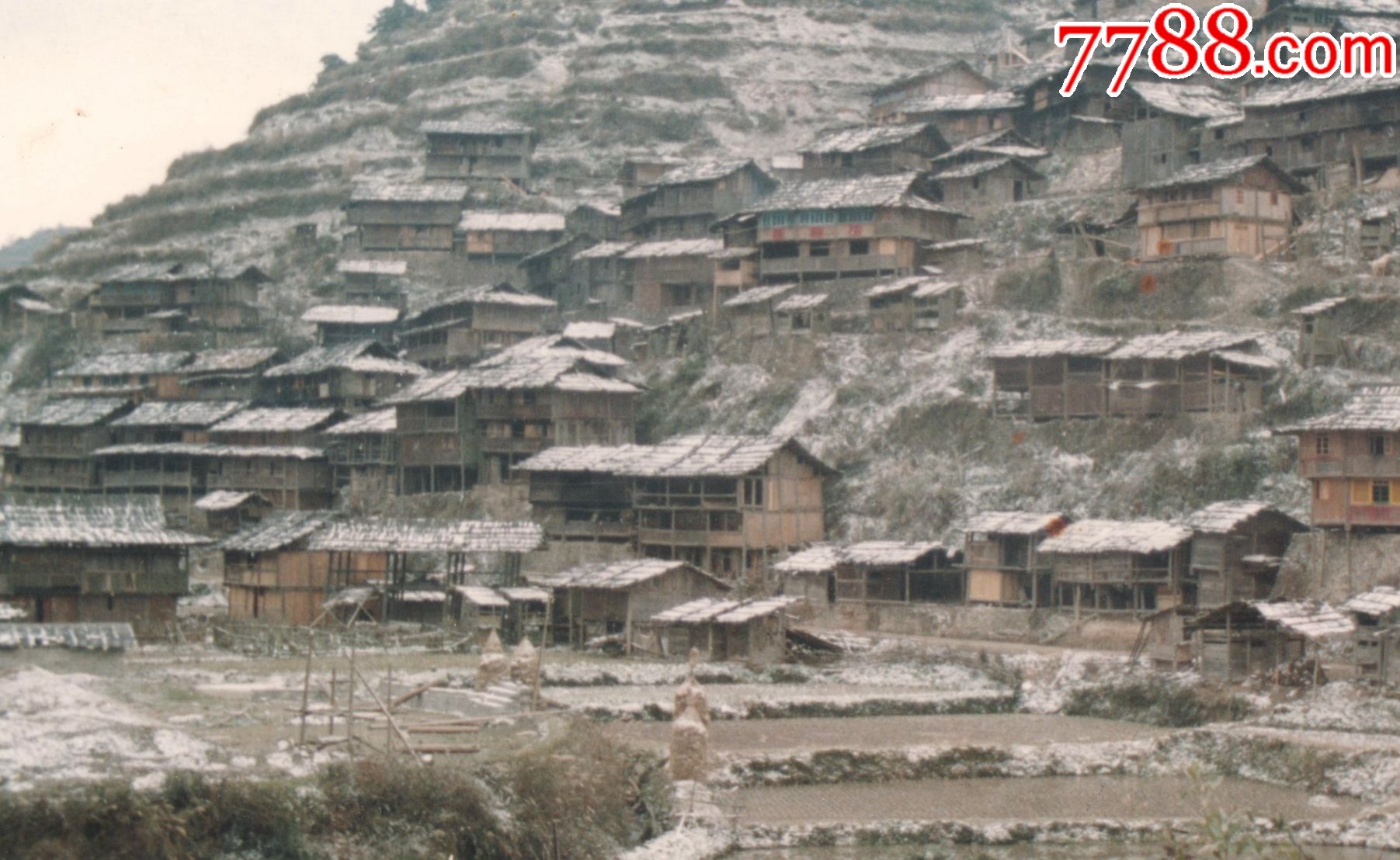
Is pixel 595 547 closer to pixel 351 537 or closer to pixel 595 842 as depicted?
pixel 351 537

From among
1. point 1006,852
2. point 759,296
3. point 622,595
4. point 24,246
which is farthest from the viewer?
point 24,246

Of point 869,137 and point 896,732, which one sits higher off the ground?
point 869,137

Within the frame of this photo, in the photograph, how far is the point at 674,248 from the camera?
83.3 meters

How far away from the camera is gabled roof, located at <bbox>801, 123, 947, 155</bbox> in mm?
83312

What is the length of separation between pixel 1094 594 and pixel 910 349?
1799 cm

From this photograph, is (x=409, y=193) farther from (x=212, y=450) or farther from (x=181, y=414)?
(x=212, y=450)

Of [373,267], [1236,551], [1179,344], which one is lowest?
[1236,551]

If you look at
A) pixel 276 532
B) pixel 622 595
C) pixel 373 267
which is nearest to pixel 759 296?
pixel 622 595

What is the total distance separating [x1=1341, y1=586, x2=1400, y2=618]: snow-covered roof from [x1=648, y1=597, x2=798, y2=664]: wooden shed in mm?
16087

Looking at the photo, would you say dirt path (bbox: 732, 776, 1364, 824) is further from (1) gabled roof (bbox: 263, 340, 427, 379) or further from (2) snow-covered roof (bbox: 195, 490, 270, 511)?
(1) gabled roof (bbox: 263, 340, 427, 379)

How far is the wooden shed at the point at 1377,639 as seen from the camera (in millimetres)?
43438

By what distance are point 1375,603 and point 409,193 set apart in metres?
63.3

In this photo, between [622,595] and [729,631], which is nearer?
[729,631]

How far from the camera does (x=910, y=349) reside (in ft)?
227
